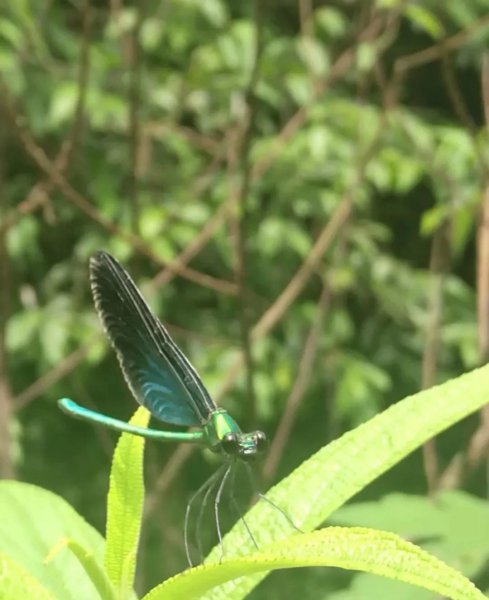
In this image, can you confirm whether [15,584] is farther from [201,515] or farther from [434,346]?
[434,346]

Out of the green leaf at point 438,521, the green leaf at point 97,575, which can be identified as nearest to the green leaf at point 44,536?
the green leaf at point 97,575

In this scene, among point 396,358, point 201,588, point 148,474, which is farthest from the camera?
point 396,358

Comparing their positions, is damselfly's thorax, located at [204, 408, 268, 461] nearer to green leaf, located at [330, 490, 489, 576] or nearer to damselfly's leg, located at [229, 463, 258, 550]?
damselfly's leg, located at [229, 463, 258, 550]

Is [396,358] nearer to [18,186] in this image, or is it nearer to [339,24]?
[339,24]

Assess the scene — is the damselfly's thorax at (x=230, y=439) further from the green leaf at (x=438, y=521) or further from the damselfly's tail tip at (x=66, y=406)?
the green leaf at (x=438, y=521)

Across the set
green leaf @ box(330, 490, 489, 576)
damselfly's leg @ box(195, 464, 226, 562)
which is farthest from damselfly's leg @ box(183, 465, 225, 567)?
green leaf @ box(330, 490, 489, 576)

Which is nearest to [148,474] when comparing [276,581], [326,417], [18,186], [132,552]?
[276,581]

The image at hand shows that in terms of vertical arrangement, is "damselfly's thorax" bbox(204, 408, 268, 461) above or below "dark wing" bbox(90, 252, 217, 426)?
below
